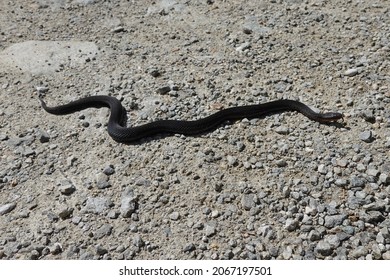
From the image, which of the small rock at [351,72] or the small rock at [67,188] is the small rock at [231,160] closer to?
the small rock at [67,188]

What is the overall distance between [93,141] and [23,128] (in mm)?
1461

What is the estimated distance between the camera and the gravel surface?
5383 millimetres

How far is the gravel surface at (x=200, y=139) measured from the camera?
5.38 m

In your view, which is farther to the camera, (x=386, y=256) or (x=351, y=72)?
(x=351, y=72)

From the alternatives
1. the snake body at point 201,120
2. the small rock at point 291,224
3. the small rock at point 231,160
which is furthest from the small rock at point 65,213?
the small rock at point 291,224

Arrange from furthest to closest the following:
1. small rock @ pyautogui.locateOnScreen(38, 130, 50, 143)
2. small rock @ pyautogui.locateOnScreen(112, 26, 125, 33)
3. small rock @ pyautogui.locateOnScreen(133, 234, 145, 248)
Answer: small rock @ pyautogui.locateOnScreen(112, 26, 125, 33)
small rock @ pyautogui.locateOnScreen(38, 130, 50, 143)
small rock @ pyautogui.locateOnScreen(133, 234, 145, 248)

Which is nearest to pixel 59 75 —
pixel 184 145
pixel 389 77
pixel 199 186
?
pixel 184 145

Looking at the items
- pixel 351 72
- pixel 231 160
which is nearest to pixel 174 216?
pixel 231 160

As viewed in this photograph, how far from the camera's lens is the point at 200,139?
695 centimetres

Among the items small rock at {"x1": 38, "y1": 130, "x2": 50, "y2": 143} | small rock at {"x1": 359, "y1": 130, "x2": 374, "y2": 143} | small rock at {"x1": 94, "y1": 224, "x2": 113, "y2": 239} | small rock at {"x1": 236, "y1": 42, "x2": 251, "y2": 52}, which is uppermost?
small rock at {"x1": 236, "y1": 42, "x2": 251, "y2": 52}

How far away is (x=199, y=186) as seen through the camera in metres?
6.06

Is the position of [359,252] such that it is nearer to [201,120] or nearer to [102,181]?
[201,120]

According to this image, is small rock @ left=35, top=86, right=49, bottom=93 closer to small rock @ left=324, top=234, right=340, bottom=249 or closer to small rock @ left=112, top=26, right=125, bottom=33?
small rock @ left=112, top=26, right=125, bottom=33

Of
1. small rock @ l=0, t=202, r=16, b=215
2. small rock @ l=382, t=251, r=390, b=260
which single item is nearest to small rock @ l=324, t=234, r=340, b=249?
small rock @ l=382, t=251, r=390, b=260
